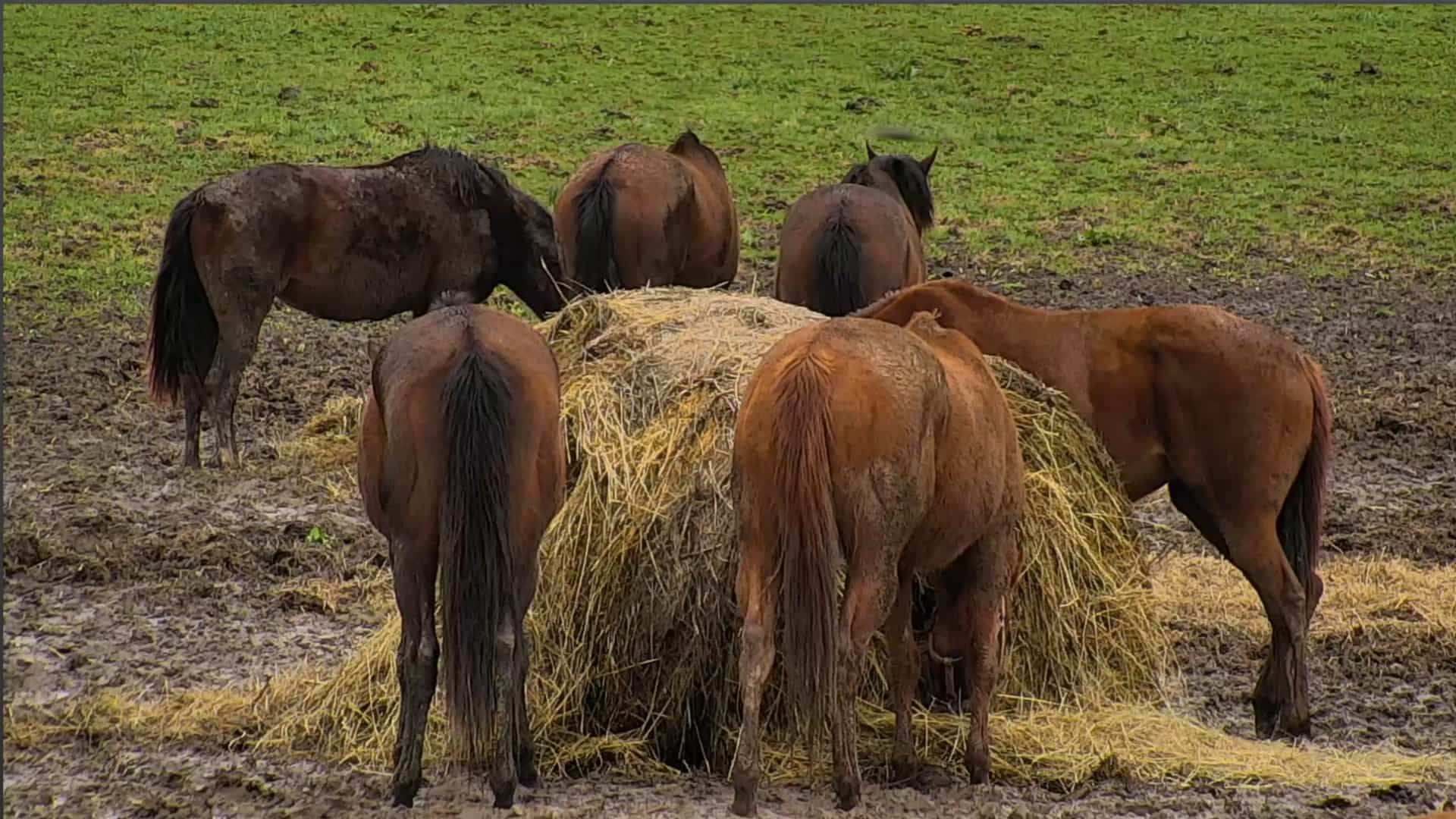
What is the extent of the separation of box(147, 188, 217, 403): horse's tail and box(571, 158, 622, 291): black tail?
2.13m

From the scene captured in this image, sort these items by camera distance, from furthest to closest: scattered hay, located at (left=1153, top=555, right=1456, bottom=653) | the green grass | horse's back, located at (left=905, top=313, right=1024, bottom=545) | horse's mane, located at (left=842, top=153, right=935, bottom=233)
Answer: the green grass, horse's mane, located at (left=842, top=153, right=935, bottom=233), scattered hay, located at (left=1153, top=555, right=1456, bottom=653), horse's back, located at (left=905, top=313, right=1024, bottom=545)

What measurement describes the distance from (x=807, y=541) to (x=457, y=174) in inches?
249

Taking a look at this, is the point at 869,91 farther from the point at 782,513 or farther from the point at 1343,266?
the point at 782,513

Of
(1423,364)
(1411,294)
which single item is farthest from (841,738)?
(1411,294)

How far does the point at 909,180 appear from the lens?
491 inches

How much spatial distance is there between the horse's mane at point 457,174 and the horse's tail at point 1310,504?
221 inches

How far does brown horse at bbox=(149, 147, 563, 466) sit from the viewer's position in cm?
1043

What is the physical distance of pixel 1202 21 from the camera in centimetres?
2578

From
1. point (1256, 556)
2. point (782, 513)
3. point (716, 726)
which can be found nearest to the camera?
point (782, 513)

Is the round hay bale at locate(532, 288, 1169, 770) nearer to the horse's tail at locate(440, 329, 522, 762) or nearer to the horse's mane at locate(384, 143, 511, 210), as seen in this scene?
the horse's tail at locate(440, 329, 522, 762)

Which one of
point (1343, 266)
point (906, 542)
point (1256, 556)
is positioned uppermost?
point (906, 542)

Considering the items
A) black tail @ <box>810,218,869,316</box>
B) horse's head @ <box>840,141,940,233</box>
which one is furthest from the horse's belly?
horse's head @ <box>840,141,940,233</box>

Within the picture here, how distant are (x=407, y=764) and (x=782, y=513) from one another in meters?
1.35

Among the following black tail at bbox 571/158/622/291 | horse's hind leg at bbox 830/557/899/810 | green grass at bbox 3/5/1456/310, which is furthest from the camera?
green grass at bbox 3/5/1456/310
